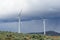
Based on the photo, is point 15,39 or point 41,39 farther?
point 41,39

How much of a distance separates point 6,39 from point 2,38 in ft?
3.73

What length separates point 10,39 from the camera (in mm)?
39031

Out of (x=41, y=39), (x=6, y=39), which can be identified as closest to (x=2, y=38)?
(x=6, y=39)

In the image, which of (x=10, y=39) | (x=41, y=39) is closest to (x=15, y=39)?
(x=10, y=39)

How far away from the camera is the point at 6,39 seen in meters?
38.2

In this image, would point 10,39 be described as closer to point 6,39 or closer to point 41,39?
point 6,39

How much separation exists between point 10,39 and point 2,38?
4.23 ft

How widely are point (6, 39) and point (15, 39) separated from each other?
2640 mm

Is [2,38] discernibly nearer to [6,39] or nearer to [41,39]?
[6,39]

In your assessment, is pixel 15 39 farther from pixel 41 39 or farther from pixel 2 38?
pixel 41 39

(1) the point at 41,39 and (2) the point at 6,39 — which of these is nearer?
(2) the point at 6,39

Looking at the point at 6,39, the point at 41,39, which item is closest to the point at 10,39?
the point at 6,39

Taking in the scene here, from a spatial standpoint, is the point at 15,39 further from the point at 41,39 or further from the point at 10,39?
the point at 41,39

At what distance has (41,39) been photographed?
47938mm
